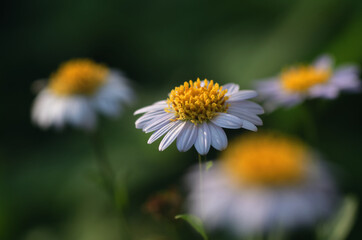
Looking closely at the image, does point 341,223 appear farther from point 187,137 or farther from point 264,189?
point 187,137

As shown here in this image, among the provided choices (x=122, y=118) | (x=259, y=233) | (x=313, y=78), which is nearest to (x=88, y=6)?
(x=122, y=118)

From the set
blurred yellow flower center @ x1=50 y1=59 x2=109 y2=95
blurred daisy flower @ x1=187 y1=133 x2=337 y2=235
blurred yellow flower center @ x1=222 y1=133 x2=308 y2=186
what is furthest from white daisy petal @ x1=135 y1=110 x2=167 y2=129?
blurred yellow flower center @ x1=50 y1=59 x2=109 y2=95

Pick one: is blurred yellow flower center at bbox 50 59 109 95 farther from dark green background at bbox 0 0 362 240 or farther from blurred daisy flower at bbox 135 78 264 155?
blurred daisy flower at bbox 135 78 264 155

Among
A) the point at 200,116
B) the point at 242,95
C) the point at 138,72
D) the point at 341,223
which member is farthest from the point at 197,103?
the point at 138,72

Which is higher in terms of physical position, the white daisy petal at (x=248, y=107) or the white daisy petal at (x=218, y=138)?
the white daisy petal at (x=248, y=107)

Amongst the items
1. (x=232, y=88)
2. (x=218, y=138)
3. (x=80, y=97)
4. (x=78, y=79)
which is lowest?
(x=218, y=138)

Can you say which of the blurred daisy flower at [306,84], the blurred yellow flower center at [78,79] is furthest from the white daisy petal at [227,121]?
the blurred yellow flower center at [78,79]

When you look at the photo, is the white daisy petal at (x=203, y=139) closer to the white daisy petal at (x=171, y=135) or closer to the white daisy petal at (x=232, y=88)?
the white daisy petal at (x=171, y=135)
